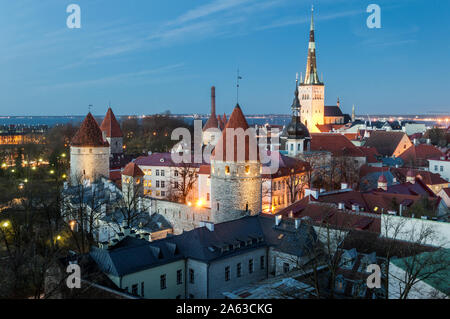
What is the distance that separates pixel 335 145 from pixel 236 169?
101 feet

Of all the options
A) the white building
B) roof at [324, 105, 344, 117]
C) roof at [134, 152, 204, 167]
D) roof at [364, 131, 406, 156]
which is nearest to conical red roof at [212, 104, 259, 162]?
roof at [134, 152, 204, 167]

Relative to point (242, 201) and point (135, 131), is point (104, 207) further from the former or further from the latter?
point (135, 131)

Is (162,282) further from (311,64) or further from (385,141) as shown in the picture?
(311,64)

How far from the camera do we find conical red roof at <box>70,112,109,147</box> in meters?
40.1

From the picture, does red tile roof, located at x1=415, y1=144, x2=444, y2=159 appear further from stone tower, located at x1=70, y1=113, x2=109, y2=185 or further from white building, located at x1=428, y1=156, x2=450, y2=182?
stone tower, located at x1=70, y1=113, x2=109, y2=185

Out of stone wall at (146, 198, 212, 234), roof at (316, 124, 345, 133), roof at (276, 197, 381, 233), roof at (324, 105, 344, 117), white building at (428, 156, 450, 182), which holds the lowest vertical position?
stone wall at (146, 198, 212, 234)

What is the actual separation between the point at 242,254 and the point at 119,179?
24094 millimetres

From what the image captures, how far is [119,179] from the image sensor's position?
42.2 m

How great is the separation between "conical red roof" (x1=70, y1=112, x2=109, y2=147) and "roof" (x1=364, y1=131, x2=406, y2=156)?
3422 cm

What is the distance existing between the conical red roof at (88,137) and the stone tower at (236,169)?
1930 centimetres

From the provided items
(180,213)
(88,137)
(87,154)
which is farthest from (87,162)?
(180,213)

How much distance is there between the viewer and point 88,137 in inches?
1582

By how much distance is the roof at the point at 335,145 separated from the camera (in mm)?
49531
